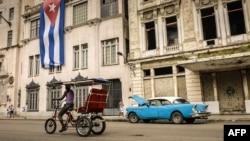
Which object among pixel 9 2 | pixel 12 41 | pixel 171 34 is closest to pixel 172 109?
pixel 171 34

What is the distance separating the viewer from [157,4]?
2406 cm

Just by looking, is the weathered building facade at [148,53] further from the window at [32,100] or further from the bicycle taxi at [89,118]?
the bicycle taxi at [89,118]

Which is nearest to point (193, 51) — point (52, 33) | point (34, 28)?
point (52, 33)

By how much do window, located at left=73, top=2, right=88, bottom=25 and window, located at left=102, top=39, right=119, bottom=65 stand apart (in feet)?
14.4

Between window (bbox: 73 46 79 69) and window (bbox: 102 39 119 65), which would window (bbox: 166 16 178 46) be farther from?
window (bbox: 73 46 79 69)

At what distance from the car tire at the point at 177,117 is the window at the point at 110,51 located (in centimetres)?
1190

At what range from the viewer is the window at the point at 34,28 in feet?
110

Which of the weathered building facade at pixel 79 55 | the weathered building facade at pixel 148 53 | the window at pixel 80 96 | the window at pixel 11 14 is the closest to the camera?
the weathered building facade at pixel 148 53

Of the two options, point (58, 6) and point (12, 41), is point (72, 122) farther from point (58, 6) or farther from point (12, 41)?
point (12, 41)

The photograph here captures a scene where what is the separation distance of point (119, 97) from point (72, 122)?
605 inches

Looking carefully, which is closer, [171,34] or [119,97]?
[171,34]

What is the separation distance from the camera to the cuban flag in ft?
98.3

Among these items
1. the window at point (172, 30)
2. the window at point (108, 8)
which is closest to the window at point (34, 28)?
the window at point (108, 8)

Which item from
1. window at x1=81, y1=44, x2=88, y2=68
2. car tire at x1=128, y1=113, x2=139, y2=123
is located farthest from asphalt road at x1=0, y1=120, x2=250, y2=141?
window at x1=81, y1=44, x2=88, y2=68
